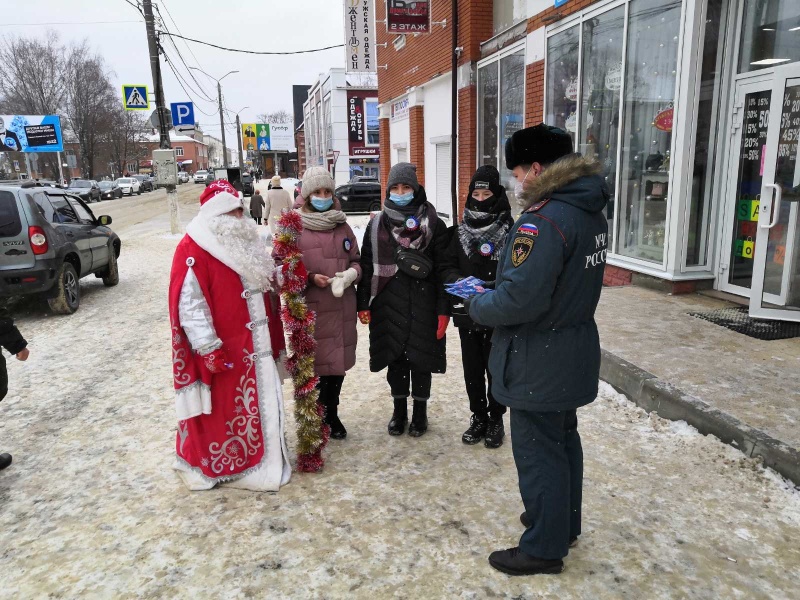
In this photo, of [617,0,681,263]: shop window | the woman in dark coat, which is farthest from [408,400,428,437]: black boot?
[617,0,681,263]: shop window

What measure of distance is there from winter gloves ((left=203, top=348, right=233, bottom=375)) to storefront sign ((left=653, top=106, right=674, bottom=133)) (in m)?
5.93

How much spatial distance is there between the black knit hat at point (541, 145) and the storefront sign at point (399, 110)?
15.6 meters

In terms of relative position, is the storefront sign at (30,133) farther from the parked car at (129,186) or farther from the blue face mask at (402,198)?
the blue face mask at (402,198)

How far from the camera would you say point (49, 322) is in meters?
7.53

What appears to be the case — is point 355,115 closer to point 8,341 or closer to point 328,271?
point 328,271

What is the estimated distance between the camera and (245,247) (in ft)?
10.9

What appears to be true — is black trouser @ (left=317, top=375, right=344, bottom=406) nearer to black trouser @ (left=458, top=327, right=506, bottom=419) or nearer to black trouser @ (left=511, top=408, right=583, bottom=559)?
black trouser @ (left=458, top=327, right=506, bottom=419)

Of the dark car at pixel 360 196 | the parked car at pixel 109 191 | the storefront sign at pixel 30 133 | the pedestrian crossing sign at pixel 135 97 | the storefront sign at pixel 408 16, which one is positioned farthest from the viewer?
the parked car at pixel 109 191

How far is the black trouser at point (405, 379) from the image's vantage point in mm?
3971

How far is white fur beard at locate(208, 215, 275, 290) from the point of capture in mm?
3234

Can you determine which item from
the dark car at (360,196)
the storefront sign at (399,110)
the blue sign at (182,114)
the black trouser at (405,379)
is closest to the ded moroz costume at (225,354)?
the black trouser at (405,379)

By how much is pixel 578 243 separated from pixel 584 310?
0.29m

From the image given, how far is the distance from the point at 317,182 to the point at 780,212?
15.5 feet

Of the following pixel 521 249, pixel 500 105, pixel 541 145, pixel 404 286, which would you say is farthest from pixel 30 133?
pixel 521 249
